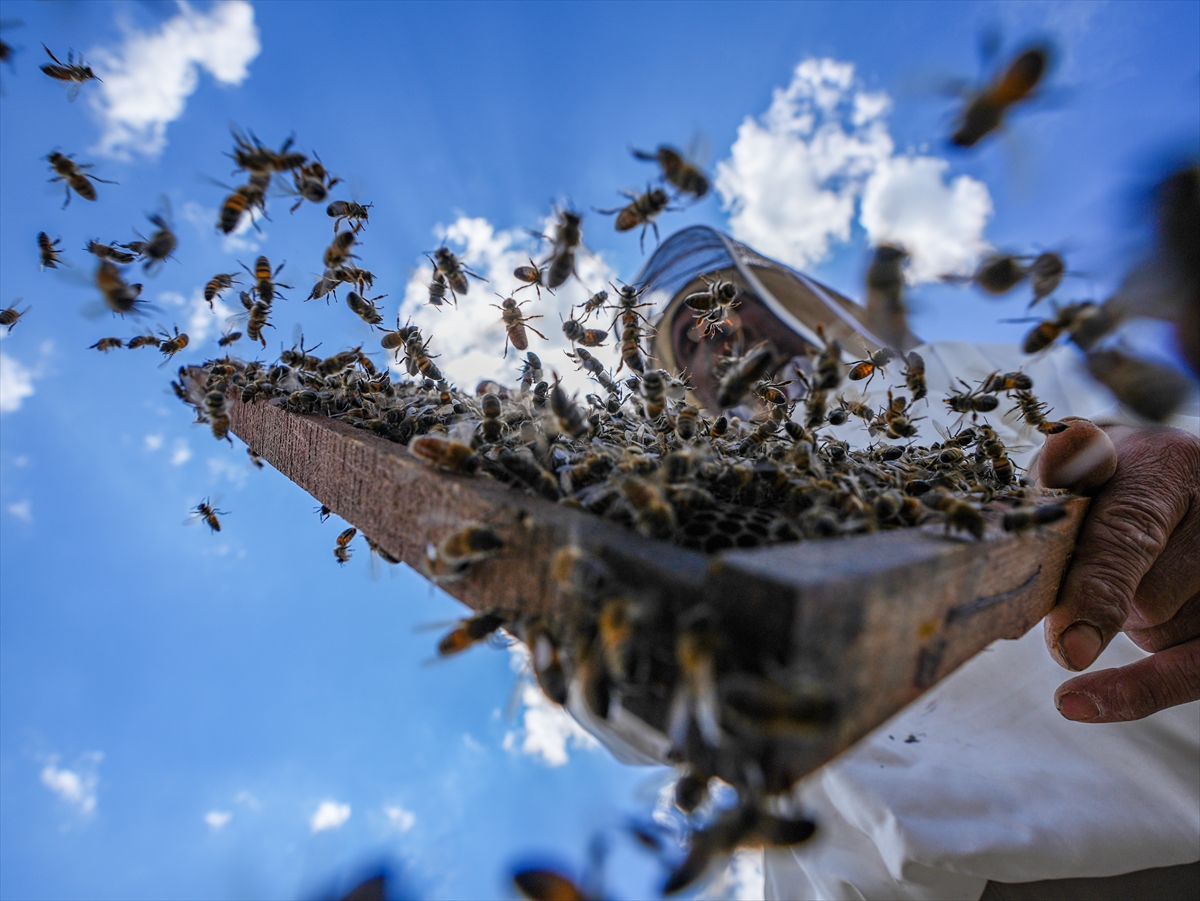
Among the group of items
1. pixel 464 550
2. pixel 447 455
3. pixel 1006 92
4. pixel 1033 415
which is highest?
pixel 447 455

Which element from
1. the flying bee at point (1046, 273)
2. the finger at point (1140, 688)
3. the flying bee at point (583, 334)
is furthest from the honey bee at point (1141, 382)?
the flying bee at point (583, 334)

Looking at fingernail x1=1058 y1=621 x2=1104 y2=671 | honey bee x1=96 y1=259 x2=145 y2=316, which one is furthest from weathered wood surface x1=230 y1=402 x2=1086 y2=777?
honey bee x1=96 y1=259 x2=145 y2=316

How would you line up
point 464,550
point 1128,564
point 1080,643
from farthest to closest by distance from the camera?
1. point 1080,643
2. point 1128,564
3. point 464,550

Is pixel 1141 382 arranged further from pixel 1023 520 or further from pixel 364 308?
pixel 364 308

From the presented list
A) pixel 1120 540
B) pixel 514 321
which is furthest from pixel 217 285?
pixel 1120 540

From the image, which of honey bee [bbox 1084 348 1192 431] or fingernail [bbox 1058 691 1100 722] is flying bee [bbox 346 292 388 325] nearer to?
honey bee [bbox 1084 348 1192 431]

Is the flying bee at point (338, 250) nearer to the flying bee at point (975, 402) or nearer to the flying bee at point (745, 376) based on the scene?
the flying bee at point (745, 376)
